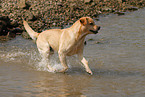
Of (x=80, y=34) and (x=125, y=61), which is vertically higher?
(x=80, y=34)

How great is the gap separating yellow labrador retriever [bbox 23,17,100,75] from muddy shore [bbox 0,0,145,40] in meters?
4.41

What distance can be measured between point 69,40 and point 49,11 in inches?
337

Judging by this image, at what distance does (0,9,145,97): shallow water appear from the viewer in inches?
241

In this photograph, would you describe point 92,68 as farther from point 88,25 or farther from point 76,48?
point 88,25

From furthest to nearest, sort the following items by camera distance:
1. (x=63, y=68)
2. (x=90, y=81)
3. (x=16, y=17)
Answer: (x=16, y=17) < (x=63, y=68) < (x=90, y=81)

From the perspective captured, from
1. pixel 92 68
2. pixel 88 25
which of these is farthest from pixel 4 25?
pixel 88 25

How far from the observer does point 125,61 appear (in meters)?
8.95

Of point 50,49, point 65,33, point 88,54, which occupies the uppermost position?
point 65,33

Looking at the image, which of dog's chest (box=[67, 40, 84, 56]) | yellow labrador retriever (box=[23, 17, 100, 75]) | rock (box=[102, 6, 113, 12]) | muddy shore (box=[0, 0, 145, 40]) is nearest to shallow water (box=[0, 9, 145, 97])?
yellow labrador retriever (box=[23, 17, 100, 75])

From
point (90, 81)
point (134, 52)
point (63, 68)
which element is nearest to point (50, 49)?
point (63, 68)

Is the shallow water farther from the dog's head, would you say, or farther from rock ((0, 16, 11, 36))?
the dog's head

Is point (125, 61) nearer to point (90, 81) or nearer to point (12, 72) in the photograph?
point (90, 81)

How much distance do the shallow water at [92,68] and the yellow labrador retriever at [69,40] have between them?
49 cm

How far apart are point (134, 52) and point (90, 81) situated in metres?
3.40
